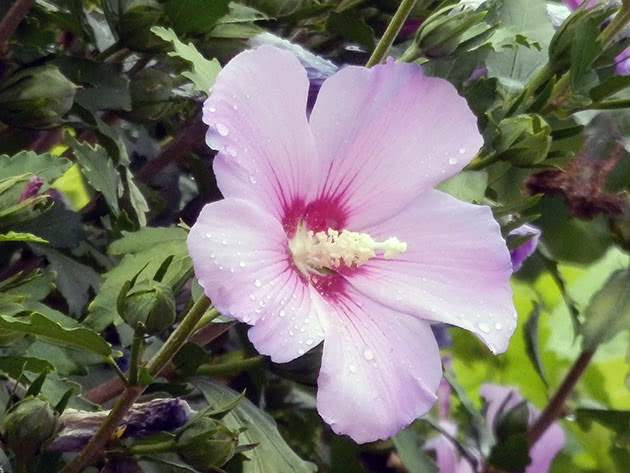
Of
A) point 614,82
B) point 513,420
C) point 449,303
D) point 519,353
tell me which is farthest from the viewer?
point 519,353

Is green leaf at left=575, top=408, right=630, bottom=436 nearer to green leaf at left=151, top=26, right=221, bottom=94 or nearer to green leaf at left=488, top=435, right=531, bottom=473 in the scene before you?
green leaf at left=488, top=435, right=531, bottom=473

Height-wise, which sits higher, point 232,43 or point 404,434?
point 232,43

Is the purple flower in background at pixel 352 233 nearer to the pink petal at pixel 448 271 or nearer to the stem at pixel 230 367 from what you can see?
the pink petal at pixel 448 271

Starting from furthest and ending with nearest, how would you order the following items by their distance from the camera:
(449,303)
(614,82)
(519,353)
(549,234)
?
(519,353) < (549,234) < (614,82) < (449,303)

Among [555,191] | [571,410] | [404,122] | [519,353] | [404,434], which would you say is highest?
[404,122]

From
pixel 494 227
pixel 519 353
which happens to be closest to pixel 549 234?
pixel 519 353

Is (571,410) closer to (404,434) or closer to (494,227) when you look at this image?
(404,434)

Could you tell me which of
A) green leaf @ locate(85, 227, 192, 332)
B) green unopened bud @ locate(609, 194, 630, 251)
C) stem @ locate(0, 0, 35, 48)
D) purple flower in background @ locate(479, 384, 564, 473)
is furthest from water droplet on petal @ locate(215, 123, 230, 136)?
purple flower in background @ locate(479, 384, 564, 473)
